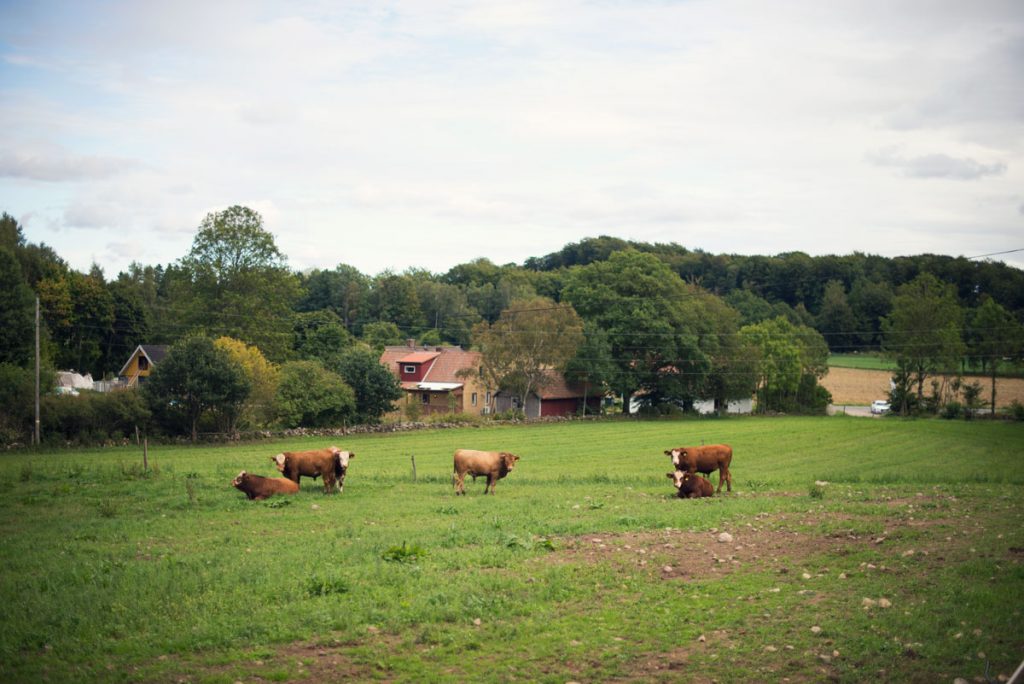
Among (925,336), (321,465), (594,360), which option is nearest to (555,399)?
(594,360)

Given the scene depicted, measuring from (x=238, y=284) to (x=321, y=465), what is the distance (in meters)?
57.1

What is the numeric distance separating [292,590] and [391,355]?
78937 millimetres

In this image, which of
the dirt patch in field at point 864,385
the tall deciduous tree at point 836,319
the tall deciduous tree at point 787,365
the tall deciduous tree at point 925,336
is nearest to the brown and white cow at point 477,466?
the tall deciduous tree at point 787,365

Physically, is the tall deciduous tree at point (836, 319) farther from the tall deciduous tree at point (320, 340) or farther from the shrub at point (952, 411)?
the tall deciduous tree at point (320, 340)

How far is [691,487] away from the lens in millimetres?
23938

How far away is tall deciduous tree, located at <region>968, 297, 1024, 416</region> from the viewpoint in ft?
260

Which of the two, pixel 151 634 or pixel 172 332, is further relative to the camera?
pixel 172 332

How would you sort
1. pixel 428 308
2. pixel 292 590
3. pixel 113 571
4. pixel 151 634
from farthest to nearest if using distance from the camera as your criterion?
1. pixel 428 308
2. pixel 113 571
3. pixel 292 590
4. pixel 151 634

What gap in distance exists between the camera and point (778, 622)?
36.2 feet

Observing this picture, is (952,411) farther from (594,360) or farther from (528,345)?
(528,345)

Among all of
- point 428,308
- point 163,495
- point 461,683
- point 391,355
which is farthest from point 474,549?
point 428,308

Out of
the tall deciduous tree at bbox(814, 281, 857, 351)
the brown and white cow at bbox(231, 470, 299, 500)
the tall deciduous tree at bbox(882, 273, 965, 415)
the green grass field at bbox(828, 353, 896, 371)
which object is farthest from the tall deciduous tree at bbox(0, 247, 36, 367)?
the green grass field at bbox(828, 353, 896, 371)

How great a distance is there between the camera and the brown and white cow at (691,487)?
23906 millimetres

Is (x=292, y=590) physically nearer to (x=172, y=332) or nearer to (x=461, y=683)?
(x=461, y=683)
